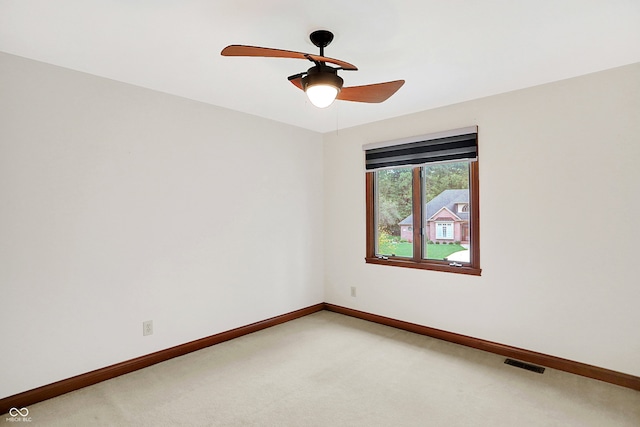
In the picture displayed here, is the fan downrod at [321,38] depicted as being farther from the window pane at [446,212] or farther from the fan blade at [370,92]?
the window pane at [446,212]

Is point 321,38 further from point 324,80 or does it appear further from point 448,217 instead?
point 448,217

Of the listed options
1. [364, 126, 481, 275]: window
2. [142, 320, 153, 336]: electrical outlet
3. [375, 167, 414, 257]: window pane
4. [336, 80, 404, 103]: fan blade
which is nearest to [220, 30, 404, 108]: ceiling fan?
[336, 80, 404, 103]: fan blade

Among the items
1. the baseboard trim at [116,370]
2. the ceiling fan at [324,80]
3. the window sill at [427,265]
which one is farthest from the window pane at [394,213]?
the ceiling fan at [324,80]

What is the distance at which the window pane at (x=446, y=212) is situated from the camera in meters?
3.38

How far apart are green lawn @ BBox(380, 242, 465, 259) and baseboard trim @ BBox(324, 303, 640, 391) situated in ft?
2.46

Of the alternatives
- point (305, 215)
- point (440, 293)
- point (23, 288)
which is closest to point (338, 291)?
point (305, 215)

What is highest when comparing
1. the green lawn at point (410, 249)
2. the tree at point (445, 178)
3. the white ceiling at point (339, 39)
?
the white ceiling at point (339, 39)

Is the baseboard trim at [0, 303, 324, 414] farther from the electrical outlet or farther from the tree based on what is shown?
the tree

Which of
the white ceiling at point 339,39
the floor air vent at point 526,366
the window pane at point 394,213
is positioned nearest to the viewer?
the white ceiling at point 339,39

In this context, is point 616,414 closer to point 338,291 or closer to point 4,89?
point 338,291

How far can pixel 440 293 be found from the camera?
11.3 feet

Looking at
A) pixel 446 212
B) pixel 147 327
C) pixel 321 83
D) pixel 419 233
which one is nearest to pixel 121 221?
pixel 147 327

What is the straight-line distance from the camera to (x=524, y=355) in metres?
2.90

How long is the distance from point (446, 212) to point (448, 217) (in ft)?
0.18
